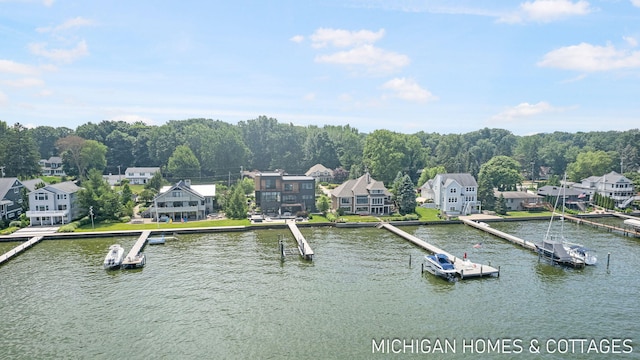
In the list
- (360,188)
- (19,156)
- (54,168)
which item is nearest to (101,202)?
(360,188)

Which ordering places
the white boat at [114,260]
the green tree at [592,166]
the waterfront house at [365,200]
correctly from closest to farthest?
the white boat at [114,260] < the waterfront house at [365,200] < the green tree at [592,166]

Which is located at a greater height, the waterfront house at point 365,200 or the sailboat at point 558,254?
the waterfront house at point 365,200

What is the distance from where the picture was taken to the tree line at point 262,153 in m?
90.9

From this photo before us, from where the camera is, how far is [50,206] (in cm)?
5703

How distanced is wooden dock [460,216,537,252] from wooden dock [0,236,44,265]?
5591 centimetres

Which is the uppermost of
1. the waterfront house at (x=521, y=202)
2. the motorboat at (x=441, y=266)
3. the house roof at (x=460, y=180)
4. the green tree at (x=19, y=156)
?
the green tree at (x=19, y=156)

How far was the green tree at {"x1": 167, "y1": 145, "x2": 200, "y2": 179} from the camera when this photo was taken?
96.3m

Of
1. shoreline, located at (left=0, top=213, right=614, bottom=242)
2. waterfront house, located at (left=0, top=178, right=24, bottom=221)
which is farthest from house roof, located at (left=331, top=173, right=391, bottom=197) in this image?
waterfront house, located at (left=0, top=178, right=24, bottom=221)

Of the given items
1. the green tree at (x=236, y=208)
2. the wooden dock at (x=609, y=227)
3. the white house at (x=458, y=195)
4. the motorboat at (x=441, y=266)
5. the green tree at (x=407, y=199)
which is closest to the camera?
the motorboat at (x=441, y=266)

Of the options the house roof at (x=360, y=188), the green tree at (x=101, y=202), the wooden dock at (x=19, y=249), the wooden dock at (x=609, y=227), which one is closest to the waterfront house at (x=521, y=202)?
the wooden dock at (x=609, y=227)

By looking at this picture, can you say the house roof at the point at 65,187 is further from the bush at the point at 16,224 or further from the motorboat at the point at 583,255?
the motorboat at the point at 583,255

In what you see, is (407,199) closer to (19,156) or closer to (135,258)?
(135,258)

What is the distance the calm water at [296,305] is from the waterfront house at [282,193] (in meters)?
19.4

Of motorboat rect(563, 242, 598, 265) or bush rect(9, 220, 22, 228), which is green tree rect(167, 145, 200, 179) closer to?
bush rect(9, 220, 22, 228)
